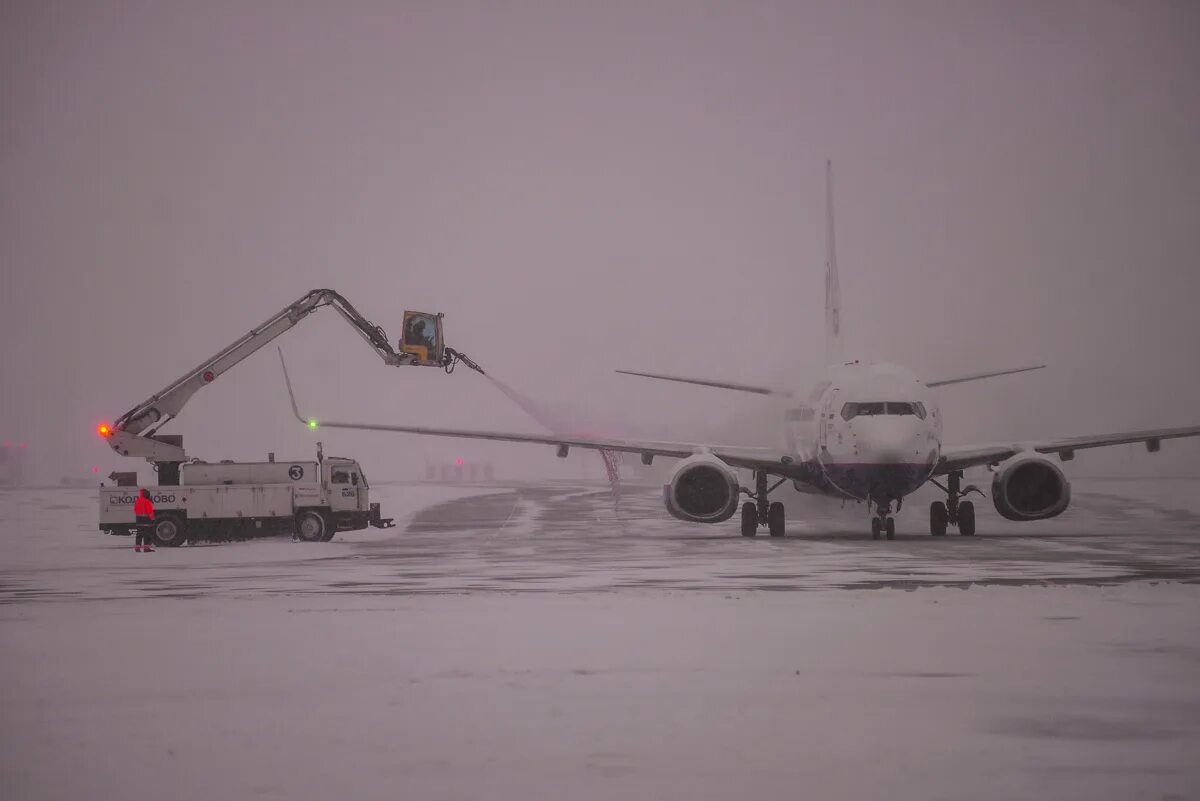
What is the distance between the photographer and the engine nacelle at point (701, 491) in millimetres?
33688

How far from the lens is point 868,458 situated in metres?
32.1

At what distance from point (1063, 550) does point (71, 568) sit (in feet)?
65.7

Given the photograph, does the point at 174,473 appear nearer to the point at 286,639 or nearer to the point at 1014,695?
the point at 286,639

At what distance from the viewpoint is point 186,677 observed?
11734 millimetres

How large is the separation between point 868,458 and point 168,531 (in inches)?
733

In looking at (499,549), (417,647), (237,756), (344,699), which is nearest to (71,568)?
(499,549)

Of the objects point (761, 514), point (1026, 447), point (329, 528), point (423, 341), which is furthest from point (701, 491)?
point (329, 528)

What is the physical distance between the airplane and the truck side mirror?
7.29ft

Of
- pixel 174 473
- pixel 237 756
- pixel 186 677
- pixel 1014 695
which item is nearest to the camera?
pixel 237 756

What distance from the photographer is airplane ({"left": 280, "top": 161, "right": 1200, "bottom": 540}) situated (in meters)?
32.5

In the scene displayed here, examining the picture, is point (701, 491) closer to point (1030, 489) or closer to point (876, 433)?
point (876, 433)

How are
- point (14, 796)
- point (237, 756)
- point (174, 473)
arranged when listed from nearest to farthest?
1. point (14, 796)
2. point (237, 756)
3. point (174, 473)

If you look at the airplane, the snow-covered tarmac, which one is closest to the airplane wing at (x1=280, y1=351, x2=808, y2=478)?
the airplane

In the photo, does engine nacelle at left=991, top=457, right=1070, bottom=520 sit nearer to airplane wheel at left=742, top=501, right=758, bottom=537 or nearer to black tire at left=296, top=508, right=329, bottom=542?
airplane wheel at left=742, top=501, right=758, bottom=537
